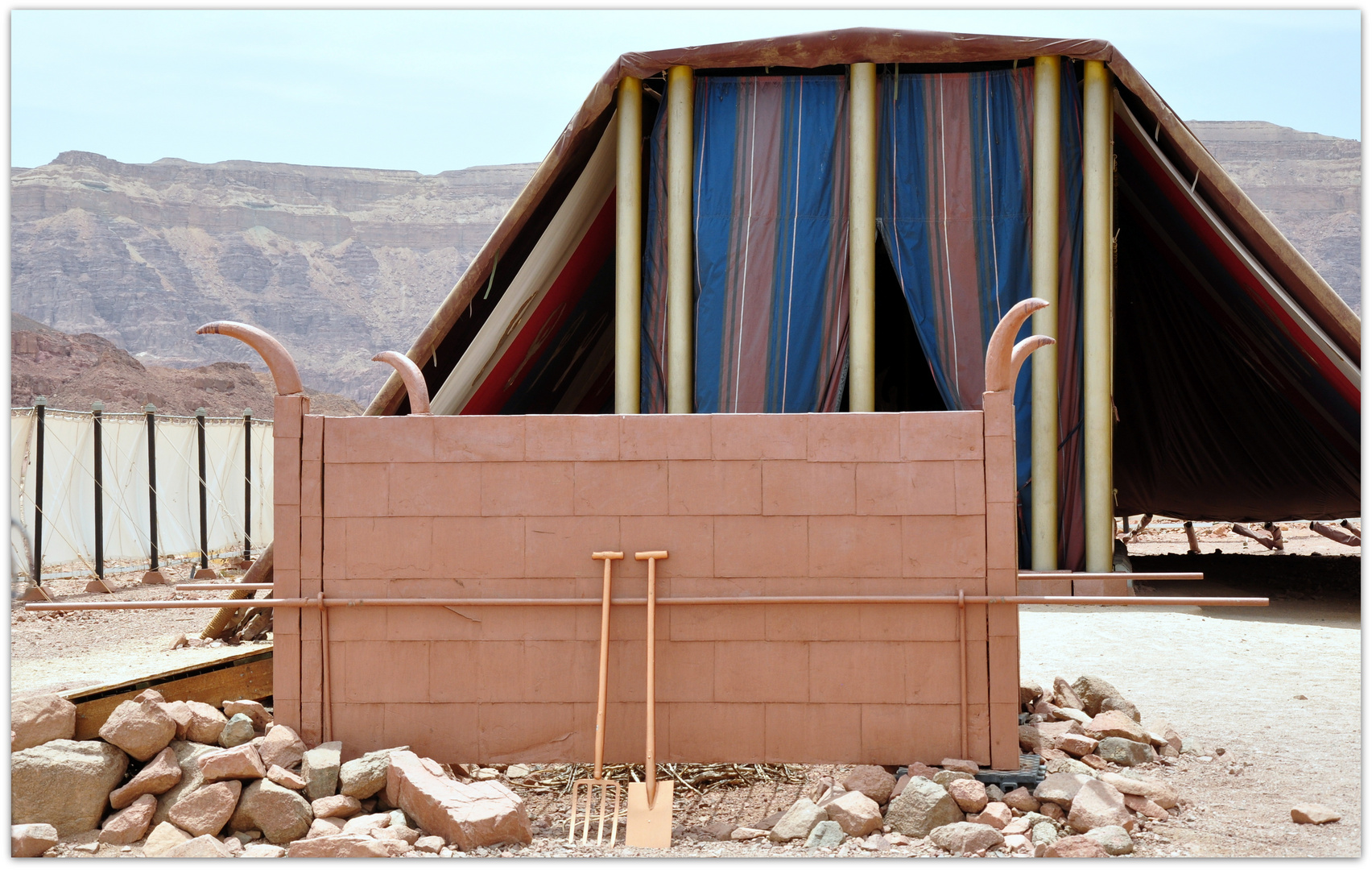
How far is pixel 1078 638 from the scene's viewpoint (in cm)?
776

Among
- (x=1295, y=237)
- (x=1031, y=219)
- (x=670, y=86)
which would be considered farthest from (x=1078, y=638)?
(x=1295, y=237)

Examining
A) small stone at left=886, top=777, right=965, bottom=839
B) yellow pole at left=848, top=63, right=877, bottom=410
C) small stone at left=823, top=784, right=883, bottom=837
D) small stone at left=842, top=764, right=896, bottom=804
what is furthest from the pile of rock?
yellow pole at left=848, top=63, right=877, bottom=410

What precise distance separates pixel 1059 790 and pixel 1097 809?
208 millimetres

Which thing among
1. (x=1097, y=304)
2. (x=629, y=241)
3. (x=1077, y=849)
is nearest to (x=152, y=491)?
(x=629, y=241)

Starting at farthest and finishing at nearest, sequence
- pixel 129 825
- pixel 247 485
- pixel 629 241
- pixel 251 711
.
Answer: pixel 247 485 < pixel 629 241 < pixel 251 711 < pixel 129 825

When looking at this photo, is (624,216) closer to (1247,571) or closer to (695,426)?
(695,426)

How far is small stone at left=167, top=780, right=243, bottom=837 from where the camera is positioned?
4.11 m

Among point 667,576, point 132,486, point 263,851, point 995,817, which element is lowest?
point 263,851

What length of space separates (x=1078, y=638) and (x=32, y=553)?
35.7 feet

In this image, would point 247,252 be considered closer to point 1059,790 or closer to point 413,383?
point 413,383

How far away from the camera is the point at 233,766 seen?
4.26 metres

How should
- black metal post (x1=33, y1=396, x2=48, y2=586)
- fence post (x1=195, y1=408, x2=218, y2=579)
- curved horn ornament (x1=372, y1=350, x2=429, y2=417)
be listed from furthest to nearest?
1. fence post (x1=195, y1=408, x2=218, y2=579)
2. black metal post (x1=33, y1=396, x2=48, y2=586)
3. curved horn ornament (x1=372, y1=350, x2=429, y2=417)

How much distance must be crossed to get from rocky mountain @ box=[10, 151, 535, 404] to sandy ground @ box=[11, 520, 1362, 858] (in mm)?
47069

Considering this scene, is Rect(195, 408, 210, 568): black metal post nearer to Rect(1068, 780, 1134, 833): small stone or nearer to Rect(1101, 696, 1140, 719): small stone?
Rect(1101, 696, 1140, 719): small stone
